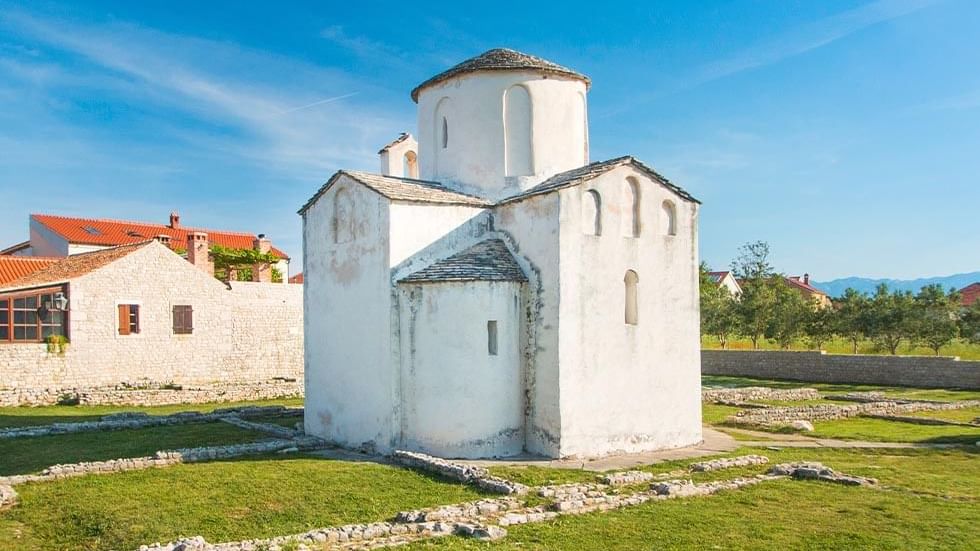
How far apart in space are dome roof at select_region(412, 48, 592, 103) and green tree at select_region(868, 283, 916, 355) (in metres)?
21.4

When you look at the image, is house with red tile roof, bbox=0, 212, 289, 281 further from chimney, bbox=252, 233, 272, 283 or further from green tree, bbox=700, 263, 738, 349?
green tree, bbox=700, 263, 738, 349

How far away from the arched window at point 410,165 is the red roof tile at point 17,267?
17.0m

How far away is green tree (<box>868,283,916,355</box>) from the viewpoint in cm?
3042

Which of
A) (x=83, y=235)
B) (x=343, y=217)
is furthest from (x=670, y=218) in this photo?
(x=83, y=235)

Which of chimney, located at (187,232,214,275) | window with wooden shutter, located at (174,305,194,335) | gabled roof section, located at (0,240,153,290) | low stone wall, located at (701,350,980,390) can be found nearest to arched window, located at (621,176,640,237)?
low stone wall, located at (701,350,980,390)

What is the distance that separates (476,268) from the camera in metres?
13.4

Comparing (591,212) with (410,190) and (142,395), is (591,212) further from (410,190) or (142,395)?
(142,395)

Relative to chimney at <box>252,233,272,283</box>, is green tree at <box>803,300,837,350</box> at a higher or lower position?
lower

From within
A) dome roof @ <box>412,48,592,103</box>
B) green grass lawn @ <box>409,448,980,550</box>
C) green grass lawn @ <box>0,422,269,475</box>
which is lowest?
green grass lawn @ <box>409,448,980,550</box>

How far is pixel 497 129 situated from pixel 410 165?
3.95 metres

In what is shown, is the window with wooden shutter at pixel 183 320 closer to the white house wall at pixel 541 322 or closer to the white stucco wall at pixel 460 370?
the white stucco wall at pixel 460 370

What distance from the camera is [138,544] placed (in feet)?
27.2

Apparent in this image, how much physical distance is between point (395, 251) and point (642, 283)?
4.77 m

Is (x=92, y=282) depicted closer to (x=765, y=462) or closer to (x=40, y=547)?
(x=40, y=547)
